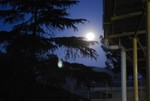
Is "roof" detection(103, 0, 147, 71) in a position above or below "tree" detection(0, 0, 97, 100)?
below

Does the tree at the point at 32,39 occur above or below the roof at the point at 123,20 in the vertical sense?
above

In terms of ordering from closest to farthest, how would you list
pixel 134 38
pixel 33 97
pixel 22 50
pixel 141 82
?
pixel 134 38 < pixel 33 97 < pixel 22 50 < pixel 141 82

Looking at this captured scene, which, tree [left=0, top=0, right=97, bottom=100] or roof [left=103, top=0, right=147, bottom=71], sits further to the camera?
tree [left=0, top=0, right=97, bottom=100]

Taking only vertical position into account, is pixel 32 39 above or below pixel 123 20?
above

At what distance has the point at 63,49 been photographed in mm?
15180

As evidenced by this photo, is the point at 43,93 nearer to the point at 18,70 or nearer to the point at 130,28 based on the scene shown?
the point at 18,70

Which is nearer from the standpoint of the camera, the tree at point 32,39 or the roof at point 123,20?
the roof at point 123,20

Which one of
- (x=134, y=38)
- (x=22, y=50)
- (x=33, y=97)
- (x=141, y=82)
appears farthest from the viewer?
(x=141, y=82)

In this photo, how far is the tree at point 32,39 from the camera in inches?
569

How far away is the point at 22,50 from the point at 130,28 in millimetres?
9830

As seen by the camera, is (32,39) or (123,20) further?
(32,39)

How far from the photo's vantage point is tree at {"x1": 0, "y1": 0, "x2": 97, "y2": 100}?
1446 centimetres

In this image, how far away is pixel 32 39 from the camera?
1445 cm

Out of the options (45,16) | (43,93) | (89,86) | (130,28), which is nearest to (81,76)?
(89,86)
